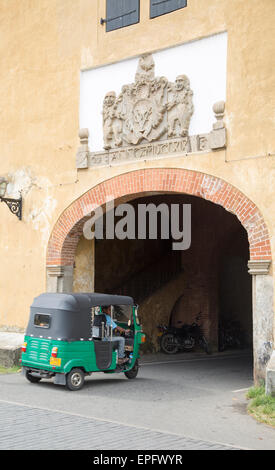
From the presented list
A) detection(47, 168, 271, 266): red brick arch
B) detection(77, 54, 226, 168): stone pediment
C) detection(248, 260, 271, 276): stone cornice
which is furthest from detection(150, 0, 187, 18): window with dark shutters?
detection(248, 260, 271, 276): stone cornice

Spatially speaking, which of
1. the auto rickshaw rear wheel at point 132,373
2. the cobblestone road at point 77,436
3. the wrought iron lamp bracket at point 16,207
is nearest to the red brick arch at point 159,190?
the wrought iron lamp bracket at point 16,207

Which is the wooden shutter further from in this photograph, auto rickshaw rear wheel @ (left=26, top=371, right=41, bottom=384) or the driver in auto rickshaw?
auto rickshaw rear wheel @ (left=26, top=371, right=41, bottom=384)

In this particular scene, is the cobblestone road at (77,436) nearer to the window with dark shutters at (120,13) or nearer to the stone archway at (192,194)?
the stone archway at (192,194)

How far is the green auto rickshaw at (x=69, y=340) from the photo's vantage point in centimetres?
952

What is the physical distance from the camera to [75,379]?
966 centimetres

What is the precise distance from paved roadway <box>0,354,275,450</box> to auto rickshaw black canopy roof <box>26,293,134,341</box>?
933 millimetres

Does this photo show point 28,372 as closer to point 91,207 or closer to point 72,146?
point 91,207

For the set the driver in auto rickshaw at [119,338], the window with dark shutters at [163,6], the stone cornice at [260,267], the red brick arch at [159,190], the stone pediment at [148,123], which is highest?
the window with dark shutters at [163,6]

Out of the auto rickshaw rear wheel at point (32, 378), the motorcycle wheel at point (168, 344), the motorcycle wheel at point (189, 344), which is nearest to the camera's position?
the auto rickshaw rear wheel at point (32, 378)

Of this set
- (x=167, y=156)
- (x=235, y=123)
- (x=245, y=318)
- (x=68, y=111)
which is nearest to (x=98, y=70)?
(x=68, y=111)

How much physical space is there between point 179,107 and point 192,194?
5.51 ft

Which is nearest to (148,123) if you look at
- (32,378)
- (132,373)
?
(132,373)

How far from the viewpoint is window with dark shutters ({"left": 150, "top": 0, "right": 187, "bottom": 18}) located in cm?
1099

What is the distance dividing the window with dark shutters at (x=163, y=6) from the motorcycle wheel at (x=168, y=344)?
8.44 m
